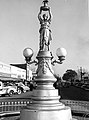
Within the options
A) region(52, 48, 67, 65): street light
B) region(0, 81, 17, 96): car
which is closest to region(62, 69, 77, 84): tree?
region(0, 81, 17, 96): car

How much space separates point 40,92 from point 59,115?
3.57 feet

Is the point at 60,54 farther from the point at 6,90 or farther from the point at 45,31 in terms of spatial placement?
the point at 6,90

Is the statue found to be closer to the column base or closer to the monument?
the monument

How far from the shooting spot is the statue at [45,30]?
29.1 ft

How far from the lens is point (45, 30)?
29.2 feet

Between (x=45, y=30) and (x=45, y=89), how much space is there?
7.61ft

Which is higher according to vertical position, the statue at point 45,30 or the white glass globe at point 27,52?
the statue at point 45,30

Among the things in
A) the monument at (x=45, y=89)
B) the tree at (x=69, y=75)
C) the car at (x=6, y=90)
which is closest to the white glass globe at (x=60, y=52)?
the monument at (x=45, y=89)

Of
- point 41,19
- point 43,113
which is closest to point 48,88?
point 43,113

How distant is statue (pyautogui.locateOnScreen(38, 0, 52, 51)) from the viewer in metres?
8.87

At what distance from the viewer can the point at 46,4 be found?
364 inches

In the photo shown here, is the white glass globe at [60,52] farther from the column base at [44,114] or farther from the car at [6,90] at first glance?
the car at [6,90]

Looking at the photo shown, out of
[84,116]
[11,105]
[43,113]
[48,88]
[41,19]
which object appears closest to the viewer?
[43,113]

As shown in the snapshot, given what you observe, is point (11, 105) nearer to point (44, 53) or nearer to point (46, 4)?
point (44, 53)
